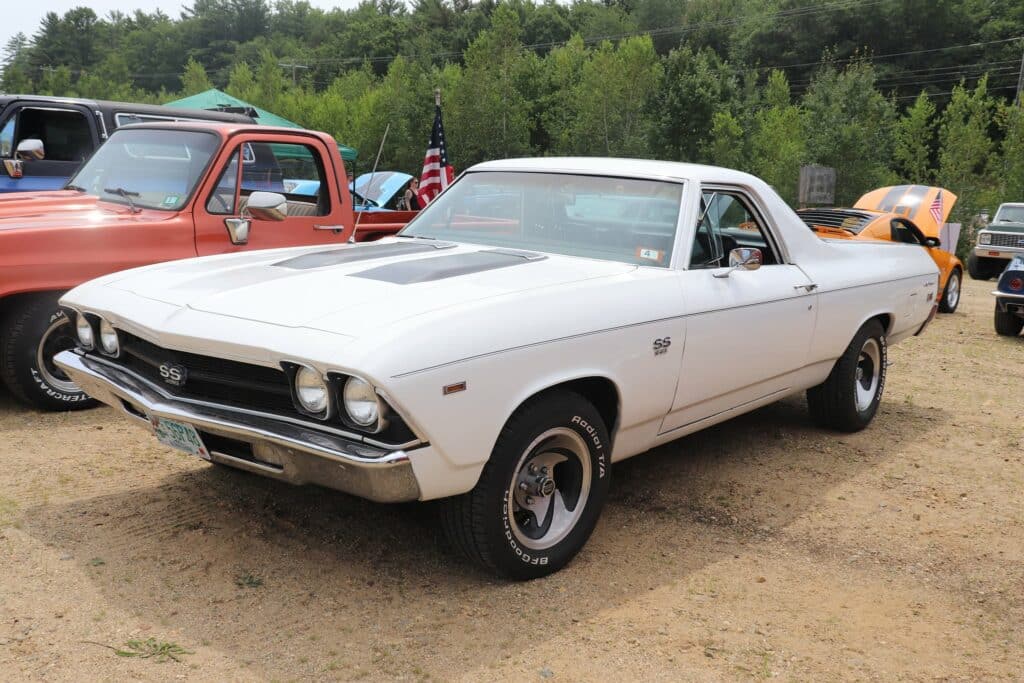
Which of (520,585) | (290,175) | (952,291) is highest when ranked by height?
(290,175)

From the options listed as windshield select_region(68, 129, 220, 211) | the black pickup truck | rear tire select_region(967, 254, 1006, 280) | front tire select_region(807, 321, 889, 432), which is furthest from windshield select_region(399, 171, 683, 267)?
rear tire select_region(967, 254, 1006, 280)

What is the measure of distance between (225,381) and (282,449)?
406mm

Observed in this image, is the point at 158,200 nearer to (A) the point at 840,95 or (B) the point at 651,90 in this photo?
(A) the point at 840,95

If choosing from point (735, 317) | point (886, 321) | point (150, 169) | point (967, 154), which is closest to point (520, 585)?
point (735, 317)

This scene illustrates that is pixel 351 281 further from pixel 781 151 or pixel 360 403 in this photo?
pixel 781 151

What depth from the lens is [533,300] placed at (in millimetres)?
3641

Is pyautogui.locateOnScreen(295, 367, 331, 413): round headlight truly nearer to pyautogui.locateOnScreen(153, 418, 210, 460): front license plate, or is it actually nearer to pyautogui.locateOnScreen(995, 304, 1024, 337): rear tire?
pyautogui.locateOnScreen(153, 418, 210, 460): front license plate

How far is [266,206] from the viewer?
5.88 meters

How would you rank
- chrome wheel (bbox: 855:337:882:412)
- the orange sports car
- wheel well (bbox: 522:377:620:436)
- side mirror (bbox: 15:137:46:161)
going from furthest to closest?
the orange sports car < side mirror (bbox: 15:137:46:161) < chrome wheel (bbox: 855:337:882:412) < wheel well (bbox: 522:377:620:436)

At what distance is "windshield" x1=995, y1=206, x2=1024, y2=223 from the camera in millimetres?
20219

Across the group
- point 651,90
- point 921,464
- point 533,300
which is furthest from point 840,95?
point 533,300

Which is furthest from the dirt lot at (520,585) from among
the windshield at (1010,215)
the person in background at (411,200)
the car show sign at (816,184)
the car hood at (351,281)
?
the car show sign at (816,184)

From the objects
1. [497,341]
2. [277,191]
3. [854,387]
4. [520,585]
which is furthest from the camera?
[277,191]

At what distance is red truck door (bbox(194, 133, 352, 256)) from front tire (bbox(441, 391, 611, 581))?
131 inches
